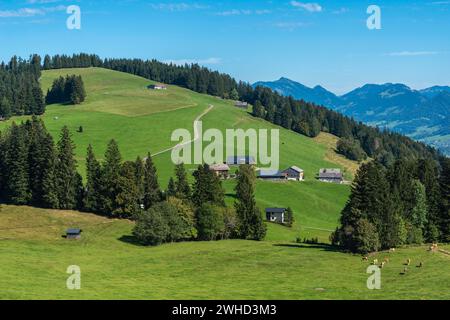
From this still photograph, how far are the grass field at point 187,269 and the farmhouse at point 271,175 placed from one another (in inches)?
2619

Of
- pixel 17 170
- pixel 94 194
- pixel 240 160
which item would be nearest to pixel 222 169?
pixel 240 160

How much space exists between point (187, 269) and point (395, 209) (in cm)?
3598

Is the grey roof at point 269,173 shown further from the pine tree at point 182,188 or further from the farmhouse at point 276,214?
the pine tree at point 182,188

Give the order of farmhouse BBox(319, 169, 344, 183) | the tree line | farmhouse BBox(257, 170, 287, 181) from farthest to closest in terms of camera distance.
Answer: farmhouse BBox(319, 169, 344, 183) → farmhouse BBox(257, 170, 287, 181) → the tree line

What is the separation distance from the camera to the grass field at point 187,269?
170 feet

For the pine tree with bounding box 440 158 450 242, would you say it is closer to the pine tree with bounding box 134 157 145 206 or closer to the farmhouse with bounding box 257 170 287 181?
the pine tree with bounding box 134 157 145 206

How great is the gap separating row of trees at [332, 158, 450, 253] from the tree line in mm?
19857

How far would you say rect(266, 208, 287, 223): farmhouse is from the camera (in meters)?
122

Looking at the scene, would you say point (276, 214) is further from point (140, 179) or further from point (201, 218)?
point (201, 218)

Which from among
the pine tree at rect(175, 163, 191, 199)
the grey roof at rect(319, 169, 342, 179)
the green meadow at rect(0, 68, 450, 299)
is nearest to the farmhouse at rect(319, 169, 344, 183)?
the grey roof at rect(319, 169, 342, 179)

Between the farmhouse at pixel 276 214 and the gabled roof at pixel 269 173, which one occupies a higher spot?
the gabled roof at pixel 269 173

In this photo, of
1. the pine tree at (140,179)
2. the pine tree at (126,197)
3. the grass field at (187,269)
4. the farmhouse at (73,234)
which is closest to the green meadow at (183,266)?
the grass field at (187,269)
